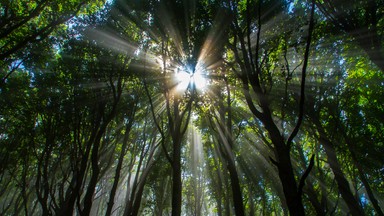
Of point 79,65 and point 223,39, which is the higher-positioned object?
point 79,65

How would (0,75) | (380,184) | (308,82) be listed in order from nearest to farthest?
(308,82) → (0,75) → (380,184)

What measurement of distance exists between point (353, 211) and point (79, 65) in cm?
1414

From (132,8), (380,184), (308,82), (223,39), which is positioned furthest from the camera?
(380,184)

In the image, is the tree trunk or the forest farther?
the tree trunk

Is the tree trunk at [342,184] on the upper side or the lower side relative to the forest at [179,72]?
lower

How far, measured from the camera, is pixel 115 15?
466 inches

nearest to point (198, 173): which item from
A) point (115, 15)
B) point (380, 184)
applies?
point (380, 184)

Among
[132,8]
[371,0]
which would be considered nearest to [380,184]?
[371,0]

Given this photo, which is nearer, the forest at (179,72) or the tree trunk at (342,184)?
the forest at (179,72)

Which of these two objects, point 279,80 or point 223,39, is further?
point 279,80

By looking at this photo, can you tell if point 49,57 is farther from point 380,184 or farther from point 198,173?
point 380,184

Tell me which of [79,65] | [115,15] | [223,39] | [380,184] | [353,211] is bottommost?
[353,211]

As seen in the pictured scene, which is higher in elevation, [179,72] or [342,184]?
[179,72]

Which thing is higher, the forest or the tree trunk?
the forest
